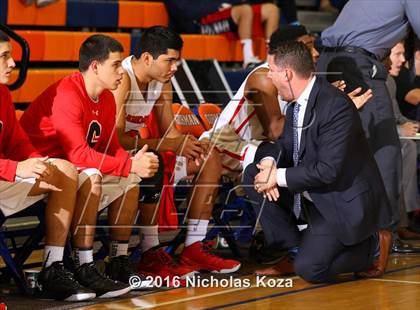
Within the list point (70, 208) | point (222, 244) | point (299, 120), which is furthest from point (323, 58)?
point (70, 208)

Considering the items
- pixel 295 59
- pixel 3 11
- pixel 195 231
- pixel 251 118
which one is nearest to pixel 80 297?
pixel 195 231

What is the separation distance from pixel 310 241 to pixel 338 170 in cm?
44

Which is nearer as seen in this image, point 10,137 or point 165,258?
point 10,137

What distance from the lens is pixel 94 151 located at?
532 cm

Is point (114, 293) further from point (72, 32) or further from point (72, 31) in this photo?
point (72, 31)

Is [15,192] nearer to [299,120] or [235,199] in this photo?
[299,120]

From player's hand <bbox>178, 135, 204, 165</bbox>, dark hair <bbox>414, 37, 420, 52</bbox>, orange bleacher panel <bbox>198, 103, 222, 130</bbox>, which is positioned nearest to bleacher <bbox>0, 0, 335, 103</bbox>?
orange bleacher panel <bbox>198, 103, 222, 130</bbox>

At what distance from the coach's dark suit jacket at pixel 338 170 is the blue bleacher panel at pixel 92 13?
13.4 ft

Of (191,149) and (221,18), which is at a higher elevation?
(221,18)

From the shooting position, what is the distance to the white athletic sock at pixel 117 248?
5543mm

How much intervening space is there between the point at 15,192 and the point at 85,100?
0.67m

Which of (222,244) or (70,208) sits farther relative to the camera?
(222,244)

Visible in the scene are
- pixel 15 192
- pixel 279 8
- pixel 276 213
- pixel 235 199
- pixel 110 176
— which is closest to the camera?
pixel 15 192

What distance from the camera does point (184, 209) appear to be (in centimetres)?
659
